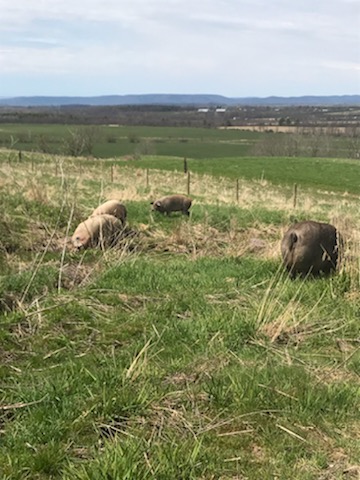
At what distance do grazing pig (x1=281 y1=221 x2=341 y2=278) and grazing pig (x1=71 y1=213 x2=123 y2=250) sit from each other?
9.78 feet

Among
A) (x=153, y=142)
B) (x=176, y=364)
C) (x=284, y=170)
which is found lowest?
(x=284, y=170)

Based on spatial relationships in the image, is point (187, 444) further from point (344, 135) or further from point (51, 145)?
point (344, 135)

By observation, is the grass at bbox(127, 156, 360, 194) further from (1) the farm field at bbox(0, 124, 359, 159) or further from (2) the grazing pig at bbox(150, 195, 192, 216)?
(2) the grazing pig at bbox(150, 195, 192, 216)

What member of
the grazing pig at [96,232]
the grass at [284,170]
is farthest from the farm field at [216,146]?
the grazing pig at [96,232]

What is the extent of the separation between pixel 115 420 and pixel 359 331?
10.0 feet

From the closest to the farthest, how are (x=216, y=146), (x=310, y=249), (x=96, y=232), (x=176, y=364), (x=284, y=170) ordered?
(x=176, y=364), (x=310, y=249), (x=96, y=232), (x=284, y=170), (x=216, y=146)

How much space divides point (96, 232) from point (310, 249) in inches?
139

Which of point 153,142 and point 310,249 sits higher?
point 310,249

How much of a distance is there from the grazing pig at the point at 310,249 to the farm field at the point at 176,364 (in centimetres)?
20

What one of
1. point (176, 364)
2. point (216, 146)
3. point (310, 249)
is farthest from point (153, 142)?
point (176, 364)

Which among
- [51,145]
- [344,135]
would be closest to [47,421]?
[51,145]

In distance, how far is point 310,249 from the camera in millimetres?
7660

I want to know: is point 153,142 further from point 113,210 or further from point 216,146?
point 113,210

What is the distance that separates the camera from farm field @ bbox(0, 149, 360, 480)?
3.61 m
